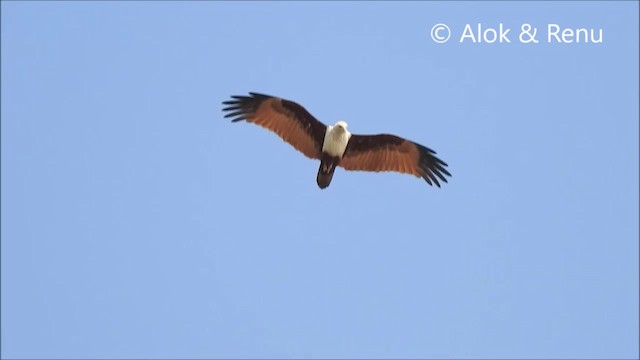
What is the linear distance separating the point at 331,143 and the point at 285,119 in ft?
3.83

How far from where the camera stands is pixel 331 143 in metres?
22.3

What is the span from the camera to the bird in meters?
22.4

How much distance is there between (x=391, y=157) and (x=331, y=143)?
60.1 inches

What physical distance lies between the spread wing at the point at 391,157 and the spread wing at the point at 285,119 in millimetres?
688

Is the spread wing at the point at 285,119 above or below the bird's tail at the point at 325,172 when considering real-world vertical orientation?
above

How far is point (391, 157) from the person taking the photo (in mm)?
23172

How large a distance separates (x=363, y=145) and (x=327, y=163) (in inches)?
34.2

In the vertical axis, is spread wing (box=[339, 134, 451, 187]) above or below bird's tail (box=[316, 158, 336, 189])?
above

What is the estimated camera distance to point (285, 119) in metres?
22.8

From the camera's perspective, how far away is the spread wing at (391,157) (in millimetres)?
22734

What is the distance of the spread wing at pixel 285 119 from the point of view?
22.6m

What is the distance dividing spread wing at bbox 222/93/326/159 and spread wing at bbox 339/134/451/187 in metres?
0.69

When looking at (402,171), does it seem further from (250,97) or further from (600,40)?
(600,40)

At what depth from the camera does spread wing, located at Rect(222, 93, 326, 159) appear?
22609mm
